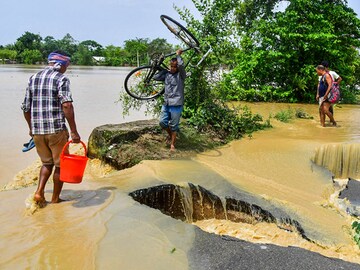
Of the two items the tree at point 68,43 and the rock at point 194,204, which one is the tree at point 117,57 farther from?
the rock at point 194,204

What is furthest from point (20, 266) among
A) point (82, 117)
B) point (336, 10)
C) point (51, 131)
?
point (336, 10)

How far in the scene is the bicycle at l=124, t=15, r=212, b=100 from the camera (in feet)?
24.1

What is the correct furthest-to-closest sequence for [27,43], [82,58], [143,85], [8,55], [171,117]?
[27,43] < [82,58] < [8,55] < [143,85] < [171,117]

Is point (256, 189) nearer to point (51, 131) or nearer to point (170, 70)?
point (170, 70)

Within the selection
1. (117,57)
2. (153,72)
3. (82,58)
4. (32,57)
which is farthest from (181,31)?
(117,57)

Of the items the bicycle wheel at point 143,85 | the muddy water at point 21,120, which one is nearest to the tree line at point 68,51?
the muddy water at point 21,120

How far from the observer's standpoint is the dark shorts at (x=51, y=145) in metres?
4.42

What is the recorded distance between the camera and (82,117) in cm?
1407

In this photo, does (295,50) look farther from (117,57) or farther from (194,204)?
(117,57)

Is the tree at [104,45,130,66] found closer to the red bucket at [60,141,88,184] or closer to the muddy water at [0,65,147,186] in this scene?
the muddy water at [0,65,147,186]

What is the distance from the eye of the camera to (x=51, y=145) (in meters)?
4.45

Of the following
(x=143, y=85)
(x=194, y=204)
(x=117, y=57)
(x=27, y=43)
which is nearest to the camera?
(x=194, y=204)

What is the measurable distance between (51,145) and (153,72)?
3.47 metres

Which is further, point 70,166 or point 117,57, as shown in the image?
point 117,57
